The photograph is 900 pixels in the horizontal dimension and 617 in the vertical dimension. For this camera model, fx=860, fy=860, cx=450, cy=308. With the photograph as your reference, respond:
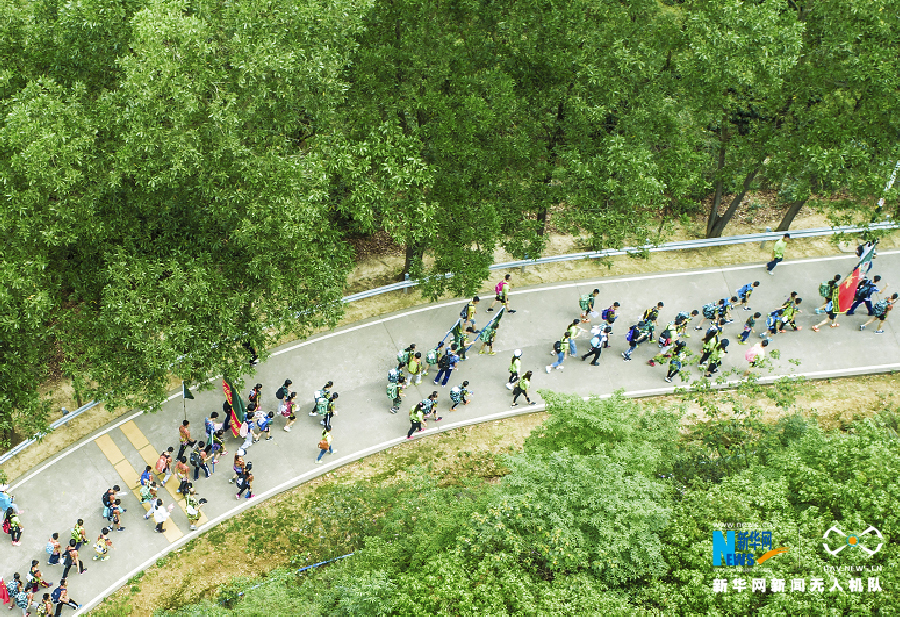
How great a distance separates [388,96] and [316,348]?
25.0 ft

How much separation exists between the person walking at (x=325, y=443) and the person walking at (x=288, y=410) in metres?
0.92

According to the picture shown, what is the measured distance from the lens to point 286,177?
62.0 feet

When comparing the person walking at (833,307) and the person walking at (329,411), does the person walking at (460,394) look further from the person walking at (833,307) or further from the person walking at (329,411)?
the person walking at (833,307)

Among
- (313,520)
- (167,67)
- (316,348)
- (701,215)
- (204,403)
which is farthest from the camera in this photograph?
(701,215)

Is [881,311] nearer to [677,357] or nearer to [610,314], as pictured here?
[677,357]

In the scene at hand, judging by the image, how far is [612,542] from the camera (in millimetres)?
15961

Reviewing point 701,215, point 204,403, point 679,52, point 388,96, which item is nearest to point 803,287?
point 701,215

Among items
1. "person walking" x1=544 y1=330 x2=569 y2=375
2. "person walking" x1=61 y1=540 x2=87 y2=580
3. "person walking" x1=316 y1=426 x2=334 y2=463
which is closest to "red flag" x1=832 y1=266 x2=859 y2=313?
"person walking" x1=544 y1=330 x2=569 y2=375

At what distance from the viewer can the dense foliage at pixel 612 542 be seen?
14805mm

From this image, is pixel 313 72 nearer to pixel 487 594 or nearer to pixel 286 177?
pixel 286 177

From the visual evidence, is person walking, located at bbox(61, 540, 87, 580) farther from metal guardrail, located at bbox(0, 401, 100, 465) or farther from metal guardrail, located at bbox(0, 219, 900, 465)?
metal guardrail, located at bbox(0, 219, 900, 465)

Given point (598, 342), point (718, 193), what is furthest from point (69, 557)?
point (718, 193)

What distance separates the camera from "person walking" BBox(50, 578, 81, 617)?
19.1 meters

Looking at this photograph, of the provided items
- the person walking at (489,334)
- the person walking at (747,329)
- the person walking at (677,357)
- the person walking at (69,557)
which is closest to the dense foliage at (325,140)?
the person walking at (489,334)
